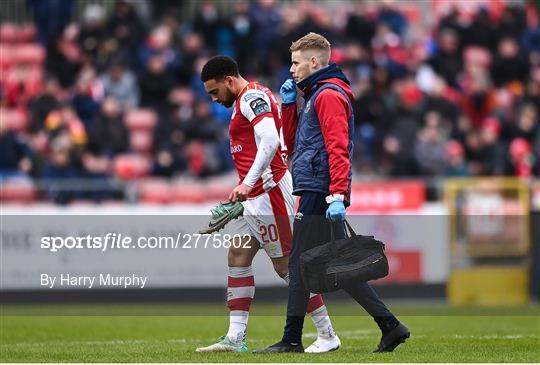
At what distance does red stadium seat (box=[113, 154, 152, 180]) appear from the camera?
21812mm

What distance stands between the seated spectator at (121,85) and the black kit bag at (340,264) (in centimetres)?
1393

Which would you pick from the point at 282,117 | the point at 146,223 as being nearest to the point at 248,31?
the point at 146,223

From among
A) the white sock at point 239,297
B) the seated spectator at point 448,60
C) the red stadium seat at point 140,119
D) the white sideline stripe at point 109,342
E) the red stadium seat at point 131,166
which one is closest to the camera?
the white sock at point 239,297

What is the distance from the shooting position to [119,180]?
2062 cm

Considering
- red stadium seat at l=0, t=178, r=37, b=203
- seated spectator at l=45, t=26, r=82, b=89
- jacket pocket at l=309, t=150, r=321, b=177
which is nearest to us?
jacket pocket at l=309, t=150, r=321, b=177

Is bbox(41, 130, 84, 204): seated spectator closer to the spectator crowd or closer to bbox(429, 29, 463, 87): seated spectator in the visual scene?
the spectator crowd

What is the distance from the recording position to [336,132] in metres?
9.93

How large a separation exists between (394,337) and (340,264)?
0.74 meters

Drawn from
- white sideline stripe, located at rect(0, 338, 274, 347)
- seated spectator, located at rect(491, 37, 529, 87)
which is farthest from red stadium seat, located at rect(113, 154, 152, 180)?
white sideline stripe, located at rect(0, 338, 274, 347)

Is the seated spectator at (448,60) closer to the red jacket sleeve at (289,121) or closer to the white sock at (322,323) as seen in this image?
the red jacket sleeve at (289,121)

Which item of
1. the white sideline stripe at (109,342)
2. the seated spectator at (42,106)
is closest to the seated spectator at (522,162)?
the seated spectator at (42,106)

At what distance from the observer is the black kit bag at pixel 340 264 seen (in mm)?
10055

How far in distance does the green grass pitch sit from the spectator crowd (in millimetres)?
3448

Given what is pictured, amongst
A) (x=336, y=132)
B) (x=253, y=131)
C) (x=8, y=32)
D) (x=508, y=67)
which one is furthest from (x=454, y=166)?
(x=336, y=132)
